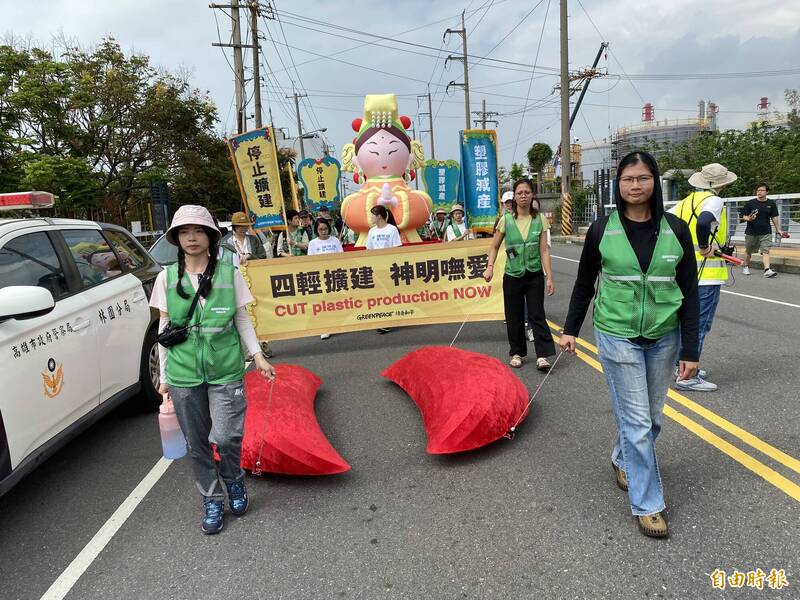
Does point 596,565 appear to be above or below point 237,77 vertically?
below

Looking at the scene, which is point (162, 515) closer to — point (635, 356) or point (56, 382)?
point (56, 382)

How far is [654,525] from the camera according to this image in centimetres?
274

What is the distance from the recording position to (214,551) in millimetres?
2885

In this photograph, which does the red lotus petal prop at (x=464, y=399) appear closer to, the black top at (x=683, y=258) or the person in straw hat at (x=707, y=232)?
the black top at (x=683, y=258)

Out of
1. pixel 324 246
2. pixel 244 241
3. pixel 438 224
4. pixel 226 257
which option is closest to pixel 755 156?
pixel 438 224

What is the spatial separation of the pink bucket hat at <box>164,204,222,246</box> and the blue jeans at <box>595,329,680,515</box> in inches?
82.6

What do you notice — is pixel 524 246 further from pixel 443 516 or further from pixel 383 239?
pixel 443 516

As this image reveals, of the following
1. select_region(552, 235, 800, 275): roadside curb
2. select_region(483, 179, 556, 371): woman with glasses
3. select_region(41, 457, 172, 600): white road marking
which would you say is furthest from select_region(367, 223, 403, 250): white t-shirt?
select_region(552, 235, 800, 275): roadside curb

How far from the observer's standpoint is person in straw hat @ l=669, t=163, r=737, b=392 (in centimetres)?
461

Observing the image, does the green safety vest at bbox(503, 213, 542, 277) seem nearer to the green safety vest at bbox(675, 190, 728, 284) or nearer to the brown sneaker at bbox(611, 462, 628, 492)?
the green safety vest at bbox(675, 190, 728, 284)

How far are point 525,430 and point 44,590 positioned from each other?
2996 mm

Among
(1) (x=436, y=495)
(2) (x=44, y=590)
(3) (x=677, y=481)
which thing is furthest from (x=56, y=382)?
(3) (x=677, y=481)

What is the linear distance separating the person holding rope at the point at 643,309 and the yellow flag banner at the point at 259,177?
7030mm

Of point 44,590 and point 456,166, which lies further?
point 456,166
